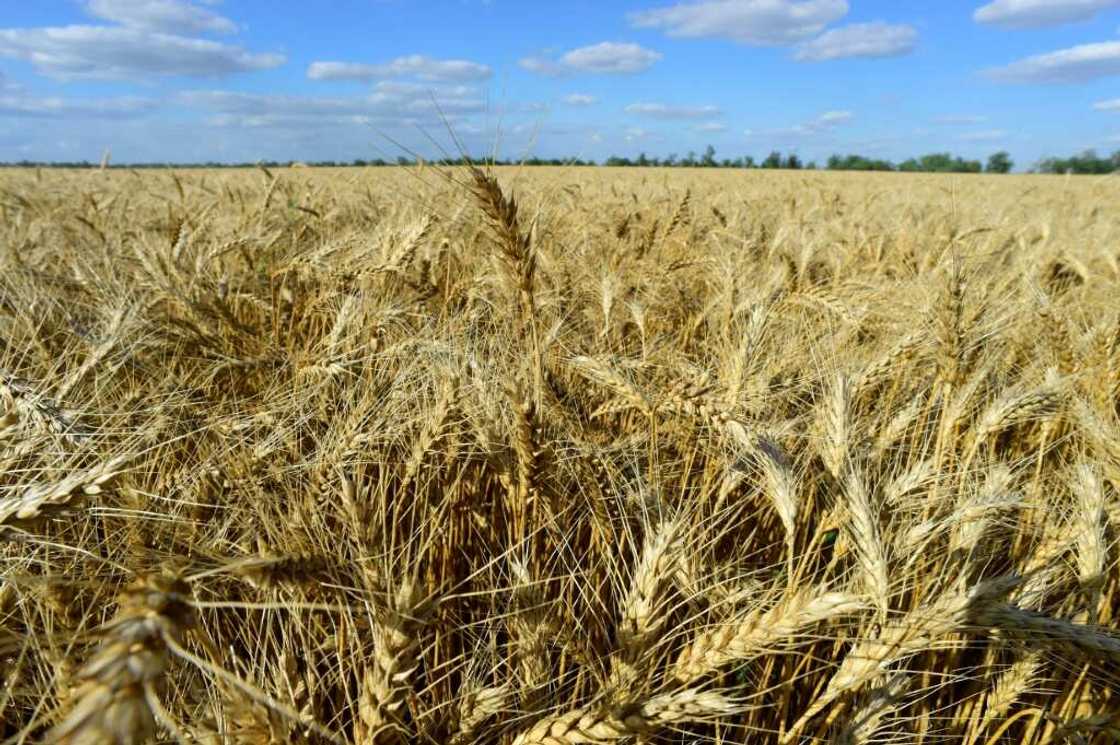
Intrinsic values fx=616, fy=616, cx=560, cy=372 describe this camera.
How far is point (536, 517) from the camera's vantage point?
133 cm

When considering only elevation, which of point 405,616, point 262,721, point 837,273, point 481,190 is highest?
point 481,190

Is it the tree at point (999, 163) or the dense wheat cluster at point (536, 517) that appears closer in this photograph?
the dense wheat cluster at point (536, 517)

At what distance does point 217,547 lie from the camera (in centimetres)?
114

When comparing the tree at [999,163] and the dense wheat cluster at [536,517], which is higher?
the tree at [999,163]

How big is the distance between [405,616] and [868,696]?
2.53ft

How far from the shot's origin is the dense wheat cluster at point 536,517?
877 millimetres

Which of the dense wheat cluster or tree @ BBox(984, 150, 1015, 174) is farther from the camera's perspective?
tree @ BBox(984, 150, 1015, 174)

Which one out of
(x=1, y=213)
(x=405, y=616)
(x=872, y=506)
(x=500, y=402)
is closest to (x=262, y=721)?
(x=405, y=616)

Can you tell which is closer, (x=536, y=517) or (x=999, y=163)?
(x=536, y=517)

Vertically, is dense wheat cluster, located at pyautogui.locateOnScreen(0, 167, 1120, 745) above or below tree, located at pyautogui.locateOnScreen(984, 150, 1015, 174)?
below

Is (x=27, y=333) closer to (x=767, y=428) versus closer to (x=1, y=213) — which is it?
(x=767, y=428)

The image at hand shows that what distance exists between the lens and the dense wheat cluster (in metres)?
0.88

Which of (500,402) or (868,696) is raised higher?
(500,402)

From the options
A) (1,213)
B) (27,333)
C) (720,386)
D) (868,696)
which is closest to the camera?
(868,696)
